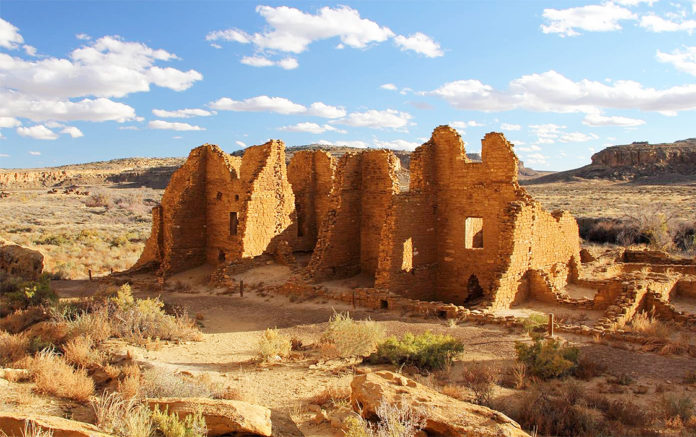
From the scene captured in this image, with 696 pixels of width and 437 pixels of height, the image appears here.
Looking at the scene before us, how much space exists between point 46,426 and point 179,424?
44.8 inches

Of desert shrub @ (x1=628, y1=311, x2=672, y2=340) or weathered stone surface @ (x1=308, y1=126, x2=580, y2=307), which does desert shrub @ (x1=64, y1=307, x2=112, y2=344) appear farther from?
desert shrub @ (x1=628, y1=311, x2=672, y2=340)

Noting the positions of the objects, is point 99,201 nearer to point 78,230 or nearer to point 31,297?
point 78,230

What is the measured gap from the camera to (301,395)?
7.16 m

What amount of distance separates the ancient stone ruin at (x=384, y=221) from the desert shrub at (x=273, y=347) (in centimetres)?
438

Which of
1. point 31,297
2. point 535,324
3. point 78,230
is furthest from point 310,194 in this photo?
point 78,230

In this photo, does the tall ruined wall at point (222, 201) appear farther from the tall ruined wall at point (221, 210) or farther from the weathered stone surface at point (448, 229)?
the weathered stone surface at point (448, 229)

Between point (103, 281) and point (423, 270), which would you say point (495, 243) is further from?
point (103, 281)

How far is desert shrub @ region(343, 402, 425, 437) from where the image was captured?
15.7 feet

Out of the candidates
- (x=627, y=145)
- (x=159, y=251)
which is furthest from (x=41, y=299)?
(x=627, y=145)

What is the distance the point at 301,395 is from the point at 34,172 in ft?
279

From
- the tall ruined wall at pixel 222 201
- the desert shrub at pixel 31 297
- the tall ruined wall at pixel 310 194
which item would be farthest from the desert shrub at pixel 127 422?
the tall ruined wall at pixel 310 194

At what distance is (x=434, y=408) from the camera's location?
5.30 metres

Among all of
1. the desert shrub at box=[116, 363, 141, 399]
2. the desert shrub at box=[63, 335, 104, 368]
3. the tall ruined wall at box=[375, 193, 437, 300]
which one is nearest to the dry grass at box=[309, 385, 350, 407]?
the desert shrub at box=[116, 363, 141, 399]

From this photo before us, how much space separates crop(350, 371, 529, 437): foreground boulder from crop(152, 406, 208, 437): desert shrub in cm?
172
